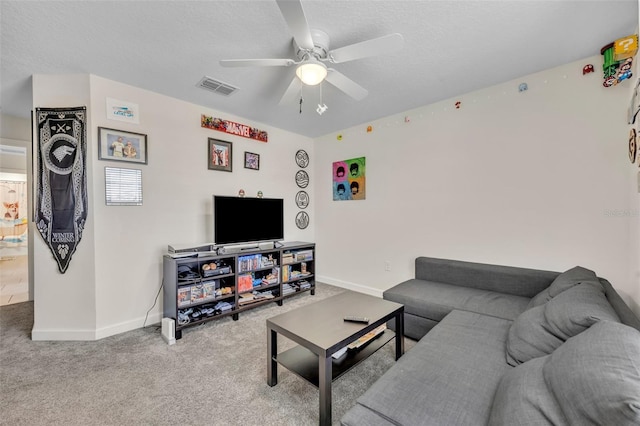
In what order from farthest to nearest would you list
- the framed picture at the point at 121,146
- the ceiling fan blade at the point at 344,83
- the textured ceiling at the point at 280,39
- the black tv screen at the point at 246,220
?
the black tv screen at the point at 246,220 < the framed picture at the point at 121,146 < the ceiling fan blade at the point at 344,83 < the textured ceiling at the point at 280,39

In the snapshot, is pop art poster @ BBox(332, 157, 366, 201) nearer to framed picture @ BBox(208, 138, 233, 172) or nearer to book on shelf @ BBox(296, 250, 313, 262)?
book on shelf @ BBox(296, 250, 313, 262)

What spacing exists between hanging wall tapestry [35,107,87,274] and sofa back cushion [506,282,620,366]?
3.50 metres

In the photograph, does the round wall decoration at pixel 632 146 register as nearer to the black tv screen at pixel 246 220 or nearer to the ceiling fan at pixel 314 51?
the ceiling fan at pixel 314 51

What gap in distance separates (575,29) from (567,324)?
2.03 m

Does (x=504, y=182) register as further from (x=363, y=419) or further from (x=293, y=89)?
(x=363, y=419)

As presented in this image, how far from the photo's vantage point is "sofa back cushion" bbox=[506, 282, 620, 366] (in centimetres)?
121

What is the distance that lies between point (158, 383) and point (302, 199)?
3003mm

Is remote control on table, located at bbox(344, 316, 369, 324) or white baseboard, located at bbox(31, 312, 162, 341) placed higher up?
remote control on table, located at bbox(344, 316, 369, 324)

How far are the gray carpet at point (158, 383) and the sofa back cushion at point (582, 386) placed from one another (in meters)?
1.02

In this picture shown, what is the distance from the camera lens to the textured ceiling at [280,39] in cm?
166

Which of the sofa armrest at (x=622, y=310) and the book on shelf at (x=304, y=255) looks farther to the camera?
the book on shelf at (x=304, y=255)

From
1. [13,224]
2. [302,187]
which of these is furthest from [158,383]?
[13,224]

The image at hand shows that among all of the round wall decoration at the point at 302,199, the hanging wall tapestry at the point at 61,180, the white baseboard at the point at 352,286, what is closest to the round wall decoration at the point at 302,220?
the round wall decoration at the point at 302,199

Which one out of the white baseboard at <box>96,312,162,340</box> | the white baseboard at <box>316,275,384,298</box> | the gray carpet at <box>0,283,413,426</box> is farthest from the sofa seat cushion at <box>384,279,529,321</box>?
the white baseboard at <box>96,312,162,340</box>
